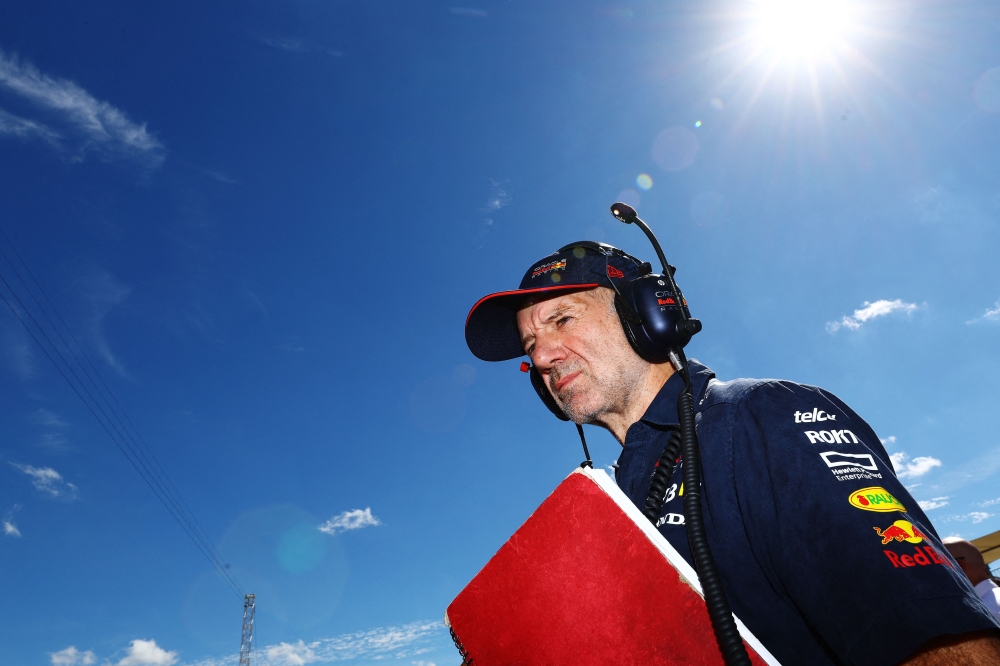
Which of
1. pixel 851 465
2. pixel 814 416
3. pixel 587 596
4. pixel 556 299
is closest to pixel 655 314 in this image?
pixel 556 299

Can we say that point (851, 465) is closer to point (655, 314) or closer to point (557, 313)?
point (655, 314)

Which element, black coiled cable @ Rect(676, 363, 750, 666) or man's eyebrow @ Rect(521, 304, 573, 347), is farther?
man's eyebrow @ Rect(521, 304, 573, 347)

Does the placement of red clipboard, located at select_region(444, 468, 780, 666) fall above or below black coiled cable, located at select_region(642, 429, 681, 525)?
below

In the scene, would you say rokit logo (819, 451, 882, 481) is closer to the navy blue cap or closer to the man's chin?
the man's chin

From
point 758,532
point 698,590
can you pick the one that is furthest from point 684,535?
point 698,590

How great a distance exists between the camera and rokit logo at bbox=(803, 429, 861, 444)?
4.62 feet

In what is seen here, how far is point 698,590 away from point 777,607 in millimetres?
343

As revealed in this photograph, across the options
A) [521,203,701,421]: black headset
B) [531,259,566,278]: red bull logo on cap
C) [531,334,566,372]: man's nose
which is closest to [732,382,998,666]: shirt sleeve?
[521,203,701,421]: black headset

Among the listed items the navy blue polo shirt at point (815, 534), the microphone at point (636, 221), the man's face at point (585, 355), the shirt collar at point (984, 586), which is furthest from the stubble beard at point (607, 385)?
the shirt collar at point (984, 586)

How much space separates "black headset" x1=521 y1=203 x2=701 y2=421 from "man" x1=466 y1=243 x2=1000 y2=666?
14cm

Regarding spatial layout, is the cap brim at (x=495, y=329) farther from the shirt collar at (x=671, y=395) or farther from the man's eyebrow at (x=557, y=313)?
the shirt collar at (x=671, y=395)

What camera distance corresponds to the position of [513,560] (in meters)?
1.53

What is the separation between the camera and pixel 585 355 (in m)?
2.53

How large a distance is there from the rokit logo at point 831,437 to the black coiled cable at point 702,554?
33cm
